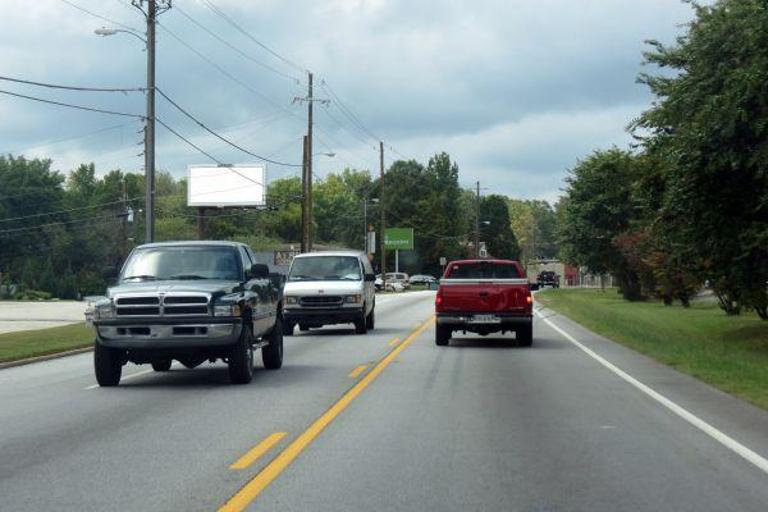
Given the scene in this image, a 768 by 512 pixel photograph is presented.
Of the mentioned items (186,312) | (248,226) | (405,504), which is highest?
(248,226)

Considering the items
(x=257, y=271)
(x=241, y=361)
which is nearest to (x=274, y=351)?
(x=257, y=271)

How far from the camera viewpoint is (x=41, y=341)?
24406 millimetres

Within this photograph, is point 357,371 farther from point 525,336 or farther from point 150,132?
point 150,132

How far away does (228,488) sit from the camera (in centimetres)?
759

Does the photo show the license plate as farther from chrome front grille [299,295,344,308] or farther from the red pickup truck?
chrome front grille [299,295,344,308]

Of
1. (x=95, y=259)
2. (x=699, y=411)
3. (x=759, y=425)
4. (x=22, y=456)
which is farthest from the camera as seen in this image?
(x=95, y=259)

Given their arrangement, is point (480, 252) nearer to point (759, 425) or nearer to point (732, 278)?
point (732, 278)

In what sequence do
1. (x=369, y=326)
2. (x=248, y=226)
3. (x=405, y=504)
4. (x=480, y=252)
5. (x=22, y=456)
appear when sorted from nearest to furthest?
(x=405, y=504) → (x=22, y=456) → (x=369, y=326) → (x=480, y=252) → (x=248, y=226)

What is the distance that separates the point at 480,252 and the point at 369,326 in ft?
280

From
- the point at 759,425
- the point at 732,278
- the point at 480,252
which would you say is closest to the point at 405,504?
the point at 759,425

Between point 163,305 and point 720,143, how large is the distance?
1182 centimetres

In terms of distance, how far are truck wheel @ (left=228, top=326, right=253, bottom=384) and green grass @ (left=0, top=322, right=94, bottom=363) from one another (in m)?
Result: 7.00

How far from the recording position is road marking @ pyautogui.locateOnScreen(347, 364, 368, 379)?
51.8 ft

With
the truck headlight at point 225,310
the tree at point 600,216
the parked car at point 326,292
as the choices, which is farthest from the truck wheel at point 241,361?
the tree at point 600,216
